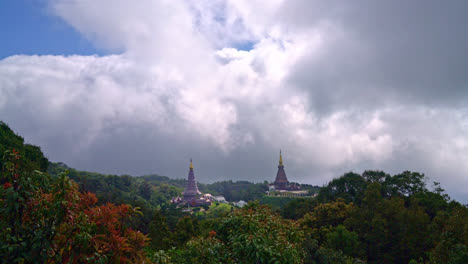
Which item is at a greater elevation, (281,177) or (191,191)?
(281,177)

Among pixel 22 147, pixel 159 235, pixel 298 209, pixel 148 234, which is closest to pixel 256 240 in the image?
pixel 148 234

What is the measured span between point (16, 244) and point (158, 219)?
128 feet

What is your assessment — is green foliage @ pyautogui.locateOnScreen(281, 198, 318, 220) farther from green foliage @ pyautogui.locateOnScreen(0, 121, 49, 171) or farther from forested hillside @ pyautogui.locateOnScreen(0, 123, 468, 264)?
green foliage @ pyautogui.locateOnScreen(0, 121, 49, 171)

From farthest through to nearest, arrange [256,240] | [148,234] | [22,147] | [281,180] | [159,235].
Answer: [281,180], [22,147], [159,235], [148,234], [256,240]

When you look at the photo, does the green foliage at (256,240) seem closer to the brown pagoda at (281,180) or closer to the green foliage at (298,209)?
the green foliage at (298,209)

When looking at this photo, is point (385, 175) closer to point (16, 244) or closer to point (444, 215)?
point (444, 215)

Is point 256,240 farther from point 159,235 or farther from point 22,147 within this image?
point 22,147

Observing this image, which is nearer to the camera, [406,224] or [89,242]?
[89,242]

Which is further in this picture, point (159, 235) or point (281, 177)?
point (281, 177)

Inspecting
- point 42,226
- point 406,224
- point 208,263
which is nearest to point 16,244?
point 42,226

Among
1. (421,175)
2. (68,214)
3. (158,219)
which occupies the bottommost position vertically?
(158,219)

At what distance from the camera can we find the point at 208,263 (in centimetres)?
1234

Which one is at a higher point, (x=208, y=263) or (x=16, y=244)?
(x=16, y=244)

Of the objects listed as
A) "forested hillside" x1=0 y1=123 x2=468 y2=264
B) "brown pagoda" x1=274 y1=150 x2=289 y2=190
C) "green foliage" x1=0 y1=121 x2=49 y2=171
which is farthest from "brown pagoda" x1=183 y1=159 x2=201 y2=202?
"forested hillside" x1=0 y1=123 x2=468 y2=264
